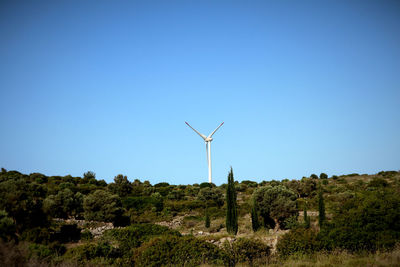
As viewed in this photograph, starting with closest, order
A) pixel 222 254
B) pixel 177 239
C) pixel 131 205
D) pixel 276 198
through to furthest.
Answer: pixel 222 254, pixel 177 239, pixel 276 198, pixel 131 205

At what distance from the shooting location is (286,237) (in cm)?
1675

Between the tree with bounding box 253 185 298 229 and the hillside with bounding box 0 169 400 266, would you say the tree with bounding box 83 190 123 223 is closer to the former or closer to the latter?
the hillside with bounding box 0 169 400 266

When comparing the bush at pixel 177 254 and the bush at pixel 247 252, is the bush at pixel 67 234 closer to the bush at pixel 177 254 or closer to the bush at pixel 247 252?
the bush at pixel 177 254

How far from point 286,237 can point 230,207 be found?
13.8 metres

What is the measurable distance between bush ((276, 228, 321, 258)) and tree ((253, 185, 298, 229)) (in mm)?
15476

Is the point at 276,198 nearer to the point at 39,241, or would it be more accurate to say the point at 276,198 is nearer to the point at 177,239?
the point at 177,239

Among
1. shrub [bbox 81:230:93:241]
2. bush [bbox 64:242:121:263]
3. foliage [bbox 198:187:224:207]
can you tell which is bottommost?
shrub [bbox 81:230:93:241]

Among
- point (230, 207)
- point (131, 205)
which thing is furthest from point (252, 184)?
point (230, 207)

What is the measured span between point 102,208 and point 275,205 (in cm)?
2161

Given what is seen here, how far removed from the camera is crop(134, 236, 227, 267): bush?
525 inches

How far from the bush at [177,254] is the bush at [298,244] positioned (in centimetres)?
372

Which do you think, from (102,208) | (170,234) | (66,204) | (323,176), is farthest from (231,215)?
(323,176)

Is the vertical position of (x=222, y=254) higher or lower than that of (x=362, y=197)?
lower

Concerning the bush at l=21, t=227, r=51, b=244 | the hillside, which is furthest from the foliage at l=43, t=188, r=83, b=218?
the bush at l=21, t=227, r=51, b=244
